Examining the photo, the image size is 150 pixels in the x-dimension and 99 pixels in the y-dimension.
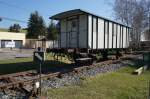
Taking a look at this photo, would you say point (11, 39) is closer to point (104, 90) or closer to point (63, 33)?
point (63, 33)

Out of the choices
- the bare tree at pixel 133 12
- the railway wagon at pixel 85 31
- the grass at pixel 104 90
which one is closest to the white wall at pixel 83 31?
the railway wagon at pixel 85 31

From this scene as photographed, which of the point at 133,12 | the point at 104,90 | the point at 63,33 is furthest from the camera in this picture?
the point at 133,12

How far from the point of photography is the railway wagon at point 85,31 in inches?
547

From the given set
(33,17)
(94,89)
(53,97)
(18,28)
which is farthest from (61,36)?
(18,28)

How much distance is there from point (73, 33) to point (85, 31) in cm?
157

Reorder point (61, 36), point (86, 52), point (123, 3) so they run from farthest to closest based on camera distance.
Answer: point (123, 3), point (61, 36), point (86, 52)

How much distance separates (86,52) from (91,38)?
0.97 metres

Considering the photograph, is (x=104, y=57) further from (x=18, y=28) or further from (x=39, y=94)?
(x=18, y=28)

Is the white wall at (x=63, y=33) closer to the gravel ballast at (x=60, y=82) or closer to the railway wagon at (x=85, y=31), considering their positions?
the railway wagon at (x=85, y=31)

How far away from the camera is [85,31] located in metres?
13.9

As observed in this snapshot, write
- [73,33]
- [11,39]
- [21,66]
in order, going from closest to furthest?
[73,33] → [21,66] → [11,39]

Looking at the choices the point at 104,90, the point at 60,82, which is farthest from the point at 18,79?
the point at 104,90

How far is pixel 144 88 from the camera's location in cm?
887

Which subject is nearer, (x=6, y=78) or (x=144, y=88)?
(x=144, y=88)
